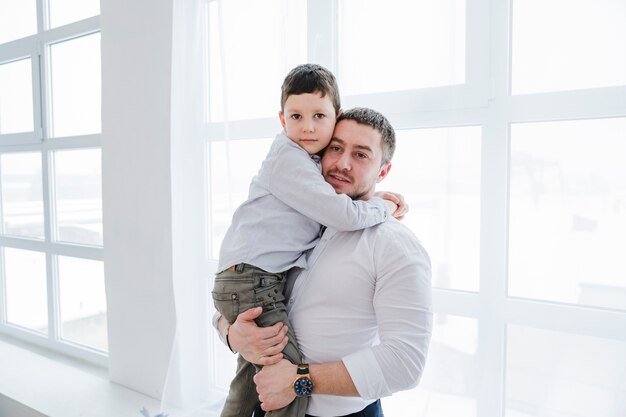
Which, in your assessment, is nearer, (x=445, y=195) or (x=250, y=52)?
(x=445, y=195)

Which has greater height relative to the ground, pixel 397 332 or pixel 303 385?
pixel 397 332

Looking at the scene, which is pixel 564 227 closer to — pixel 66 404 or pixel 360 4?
pixel 360 4

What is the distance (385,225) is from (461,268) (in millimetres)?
444

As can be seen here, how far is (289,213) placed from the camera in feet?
3.78

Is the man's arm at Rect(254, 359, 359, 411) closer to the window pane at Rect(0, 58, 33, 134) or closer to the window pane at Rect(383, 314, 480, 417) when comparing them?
the window pane at Rect(383, 314, 480, 417)

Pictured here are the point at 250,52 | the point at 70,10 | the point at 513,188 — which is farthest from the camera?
the point at 70,10

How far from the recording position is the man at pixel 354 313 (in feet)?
3.32

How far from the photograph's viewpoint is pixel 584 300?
130 centimetres

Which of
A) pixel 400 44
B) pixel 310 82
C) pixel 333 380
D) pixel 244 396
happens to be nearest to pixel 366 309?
pixel 333 380

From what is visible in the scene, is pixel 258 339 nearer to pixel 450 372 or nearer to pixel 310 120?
pixel 310 120

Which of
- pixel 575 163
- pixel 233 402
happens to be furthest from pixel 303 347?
pixel 575 163

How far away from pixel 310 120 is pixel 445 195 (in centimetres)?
52

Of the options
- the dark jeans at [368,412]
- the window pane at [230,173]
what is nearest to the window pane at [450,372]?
the dark jeans at [368,412]

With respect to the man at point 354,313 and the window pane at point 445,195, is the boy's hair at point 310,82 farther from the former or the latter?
the window pane at point 445,195
